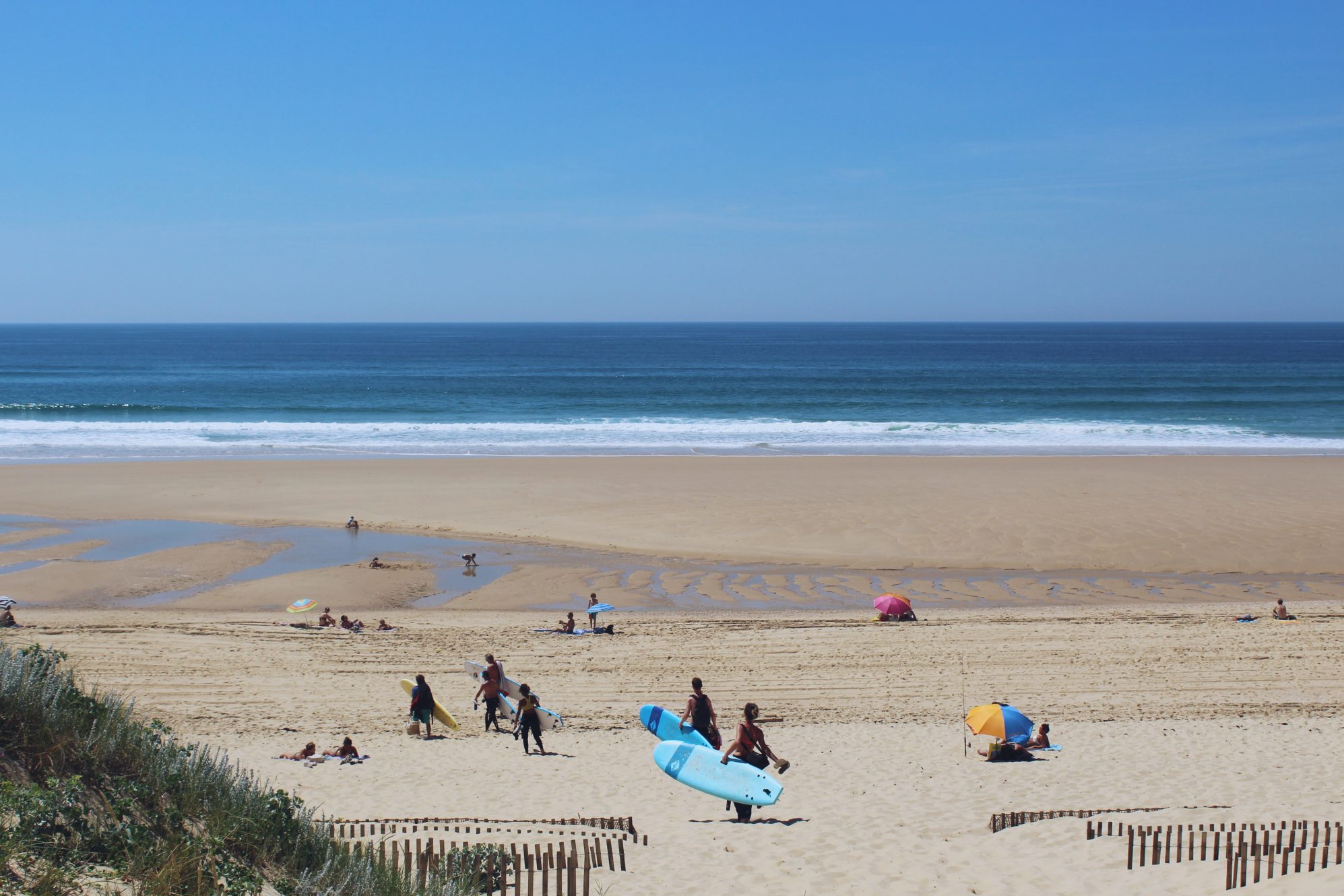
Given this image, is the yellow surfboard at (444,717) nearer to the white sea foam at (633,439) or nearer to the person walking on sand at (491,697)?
the person walking on sand at (491,697)

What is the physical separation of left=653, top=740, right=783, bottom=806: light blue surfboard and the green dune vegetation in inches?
99.2

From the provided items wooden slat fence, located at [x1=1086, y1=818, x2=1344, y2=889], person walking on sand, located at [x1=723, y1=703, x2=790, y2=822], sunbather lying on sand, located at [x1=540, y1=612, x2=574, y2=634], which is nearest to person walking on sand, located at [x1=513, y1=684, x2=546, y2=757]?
person walking on sand, located at [x1=723, y1=703, x2=790, y2=822]

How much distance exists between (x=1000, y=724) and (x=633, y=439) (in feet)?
107

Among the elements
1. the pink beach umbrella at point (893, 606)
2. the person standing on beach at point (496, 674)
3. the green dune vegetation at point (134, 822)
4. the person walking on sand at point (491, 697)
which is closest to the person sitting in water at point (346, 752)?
the person walking on sand at point (491, 697)

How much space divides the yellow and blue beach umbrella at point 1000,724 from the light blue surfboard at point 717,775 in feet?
8.30

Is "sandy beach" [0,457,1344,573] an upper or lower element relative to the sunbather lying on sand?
upper

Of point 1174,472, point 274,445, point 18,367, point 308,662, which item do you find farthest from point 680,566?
point 18,367

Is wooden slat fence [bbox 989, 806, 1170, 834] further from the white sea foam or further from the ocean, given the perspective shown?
the ocean

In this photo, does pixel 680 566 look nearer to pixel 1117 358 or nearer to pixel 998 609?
pixel 998 609

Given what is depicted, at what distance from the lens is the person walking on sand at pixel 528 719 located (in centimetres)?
1080

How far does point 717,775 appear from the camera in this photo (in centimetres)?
914

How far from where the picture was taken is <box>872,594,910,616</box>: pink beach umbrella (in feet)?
55.2

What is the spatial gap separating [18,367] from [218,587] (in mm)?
85991

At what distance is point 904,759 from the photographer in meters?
10.6
